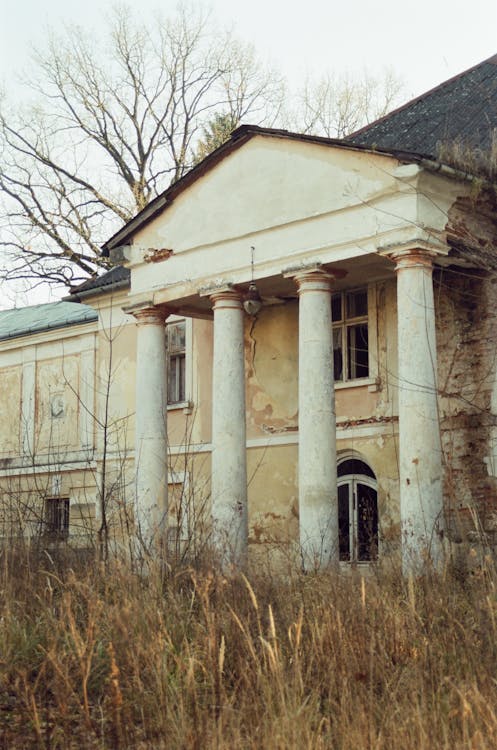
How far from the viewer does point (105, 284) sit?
20.6 meters

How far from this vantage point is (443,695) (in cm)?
625

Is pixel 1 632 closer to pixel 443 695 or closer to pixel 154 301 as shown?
pixel 443 695

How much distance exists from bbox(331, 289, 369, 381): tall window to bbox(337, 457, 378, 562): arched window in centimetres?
145

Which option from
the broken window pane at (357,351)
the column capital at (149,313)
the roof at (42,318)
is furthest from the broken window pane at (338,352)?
the roof at (42,318)

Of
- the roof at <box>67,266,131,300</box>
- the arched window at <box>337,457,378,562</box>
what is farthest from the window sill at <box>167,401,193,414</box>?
the arched window at <box>337,457,378,562</box>

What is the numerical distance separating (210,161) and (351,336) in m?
Answer: 3.65

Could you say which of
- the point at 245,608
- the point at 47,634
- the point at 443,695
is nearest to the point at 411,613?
the point at 443,695

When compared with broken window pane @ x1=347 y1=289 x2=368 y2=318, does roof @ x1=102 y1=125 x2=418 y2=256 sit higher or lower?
higher

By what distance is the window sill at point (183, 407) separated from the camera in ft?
62.0

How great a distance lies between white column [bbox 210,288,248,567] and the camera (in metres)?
14.7

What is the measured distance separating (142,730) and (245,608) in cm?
230

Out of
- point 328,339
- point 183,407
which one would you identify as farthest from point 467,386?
point 183,407

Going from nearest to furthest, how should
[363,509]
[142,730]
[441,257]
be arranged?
[142,730] < [441,257] < [363,509]

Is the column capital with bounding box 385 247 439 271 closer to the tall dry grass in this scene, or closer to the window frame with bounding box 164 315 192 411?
the tall dry grass
